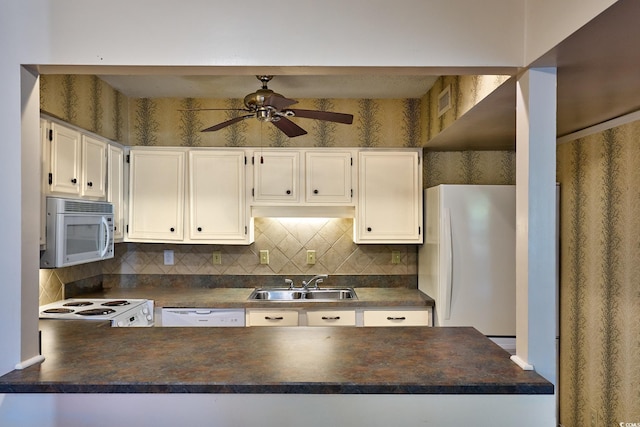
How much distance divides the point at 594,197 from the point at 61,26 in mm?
3037

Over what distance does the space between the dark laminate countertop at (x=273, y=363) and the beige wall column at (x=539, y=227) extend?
0.35 feet

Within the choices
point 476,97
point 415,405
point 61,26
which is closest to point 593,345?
point 476,97

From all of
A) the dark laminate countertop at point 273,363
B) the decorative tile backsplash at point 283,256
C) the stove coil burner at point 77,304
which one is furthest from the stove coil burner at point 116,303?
the dark laminate countertop at point 273,363

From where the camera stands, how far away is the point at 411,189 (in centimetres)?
337

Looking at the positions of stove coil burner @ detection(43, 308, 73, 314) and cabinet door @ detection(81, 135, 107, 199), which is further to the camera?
cabinet door @ detection(81, 135, 107, 199)

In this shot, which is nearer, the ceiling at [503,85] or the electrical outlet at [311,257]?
the ceiling at [503,85]

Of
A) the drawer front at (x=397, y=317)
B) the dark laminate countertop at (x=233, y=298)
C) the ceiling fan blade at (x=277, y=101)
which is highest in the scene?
the ceiling fan blade at (x=277, y=101)

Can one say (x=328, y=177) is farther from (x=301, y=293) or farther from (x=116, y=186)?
(x=116, y=186)

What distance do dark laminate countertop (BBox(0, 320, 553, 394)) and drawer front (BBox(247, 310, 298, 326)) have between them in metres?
1.20

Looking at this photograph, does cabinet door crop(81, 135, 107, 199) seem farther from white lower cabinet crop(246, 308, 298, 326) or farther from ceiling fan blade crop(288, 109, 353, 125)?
ceiling fan blade crop(288, 109, 353, 125)

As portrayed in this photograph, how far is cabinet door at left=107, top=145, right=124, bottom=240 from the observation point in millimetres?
3154

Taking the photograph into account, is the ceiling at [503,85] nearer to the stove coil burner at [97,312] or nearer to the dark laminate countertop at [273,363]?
the dark laminate countertop at [273,363]

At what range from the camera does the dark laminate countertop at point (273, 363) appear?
129cm

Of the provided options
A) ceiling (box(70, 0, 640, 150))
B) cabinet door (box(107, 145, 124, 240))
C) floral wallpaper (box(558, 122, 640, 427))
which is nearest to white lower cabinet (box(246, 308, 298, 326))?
cabinet door (box(107, 145, 124, 240))
